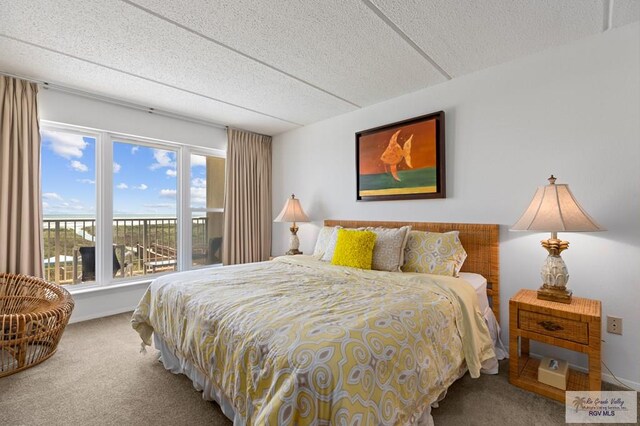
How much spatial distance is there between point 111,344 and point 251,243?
2.11 m

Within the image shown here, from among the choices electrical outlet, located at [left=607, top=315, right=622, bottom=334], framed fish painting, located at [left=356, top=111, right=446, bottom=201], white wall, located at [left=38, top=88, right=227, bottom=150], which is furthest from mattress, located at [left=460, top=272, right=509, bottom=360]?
white wall, located at [left=38, top=88, right=227, bottom=150]

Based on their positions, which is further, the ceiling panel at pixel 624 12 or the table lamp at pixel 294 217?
the table lamp at pixel 294 217

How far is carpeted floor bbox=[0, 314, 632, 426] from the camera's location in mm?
1612

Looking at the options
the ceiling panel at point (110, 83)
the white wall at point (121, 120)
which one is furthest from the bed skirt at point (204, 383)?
the white wall at point (121, 120)

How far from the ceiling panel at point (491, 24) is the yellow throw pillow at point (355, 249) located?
1.57 m

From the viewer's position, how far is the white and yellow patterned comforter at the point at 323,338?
105 centimetres

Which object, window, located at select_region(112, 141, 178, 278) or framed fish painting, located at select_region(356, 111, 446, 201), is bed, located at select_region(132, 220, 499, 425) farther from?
window, located at select_region(112, 141, 178, 278)

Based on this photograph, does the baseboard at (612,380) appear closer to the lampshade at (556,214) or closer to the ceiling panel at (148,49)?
the lampshade at (556,214)

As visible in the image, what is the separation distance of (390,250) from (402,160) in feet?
3.46

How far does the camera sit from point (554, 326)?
5.87 feet

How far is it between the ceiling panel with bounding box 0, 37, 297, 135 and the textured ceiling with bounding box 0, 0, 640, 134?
2 cm

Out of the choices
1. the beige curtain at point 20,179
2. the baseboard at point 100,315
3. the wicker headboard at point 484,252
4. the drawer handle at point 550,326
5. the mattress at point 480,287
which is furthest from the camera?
the baseboard at point 100,315

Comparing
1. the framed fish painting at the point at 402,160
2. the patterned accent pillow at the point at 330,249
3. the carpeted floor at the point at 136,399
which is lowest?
the carpeted floor at the point at 136,399

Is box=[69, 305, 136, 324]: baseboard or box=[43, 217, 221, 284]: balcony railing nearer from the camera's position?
box=[69, 305, 136, 324]: baseboard
